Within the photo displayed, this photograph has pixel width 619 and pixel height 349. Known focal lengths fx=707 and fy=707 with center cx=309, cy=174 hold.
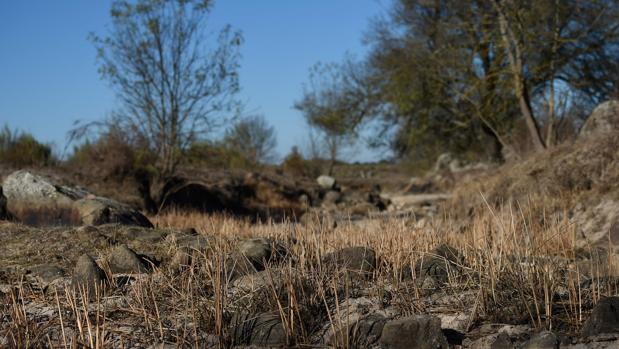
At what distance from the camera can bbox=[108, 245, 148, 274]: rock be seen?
5.45 metres

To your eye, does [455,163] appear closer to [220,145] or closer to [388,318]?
[220,145]

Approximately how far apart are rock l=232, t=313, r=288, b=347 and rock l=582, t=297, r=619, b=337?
1.68m

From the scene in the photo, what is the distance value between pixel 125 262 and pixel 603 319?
3.48 metres

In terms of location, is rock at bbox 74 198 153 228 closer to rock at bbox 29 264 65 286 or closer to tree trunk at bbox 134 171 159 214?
rock at bbox 29 264 65 286

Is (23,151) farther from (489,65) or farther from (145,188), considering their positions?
(489,65)

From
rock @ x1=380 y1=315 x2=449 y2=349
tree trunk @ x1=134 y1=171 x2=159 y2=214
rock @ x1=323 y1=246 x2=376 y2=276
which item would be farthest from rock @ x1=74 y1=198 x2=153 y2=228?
tree trunk @ x1=134 y1=171 x2=159 y2=214

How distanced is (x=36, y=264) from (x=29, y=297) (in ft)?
2.85

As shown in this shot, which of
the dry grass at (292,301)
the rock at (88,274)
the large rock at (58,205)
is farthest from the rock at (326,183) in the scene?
the dry grass at (292,301)

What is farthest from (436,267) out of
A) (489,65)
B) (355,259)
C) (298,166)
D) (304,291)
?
(298,166)

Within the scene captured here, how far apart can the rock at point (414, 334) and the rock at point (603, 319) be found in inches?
30.8

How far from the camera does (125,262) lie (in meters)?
5.53

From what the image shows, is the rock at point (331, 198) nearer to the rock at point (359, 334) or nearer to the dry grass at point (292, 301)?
the dry grass at point (292, 301)

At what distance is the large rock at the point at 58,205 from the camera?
920 centimetres

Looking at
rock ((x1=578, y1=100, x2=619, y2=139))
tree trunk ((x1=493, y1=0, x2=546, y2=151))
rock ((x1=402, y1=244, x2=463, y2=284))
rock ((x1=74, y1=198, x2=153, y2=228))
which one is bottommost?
rock ((x1=402, y1=244, x2=463, y2=284))
